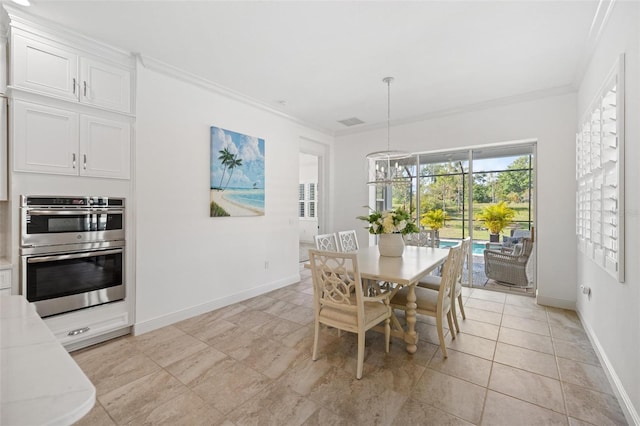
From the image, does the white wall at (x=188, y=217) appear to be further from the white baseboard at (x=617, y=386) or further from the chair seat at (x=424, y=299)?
the white baseboard at (x=617, y=386)

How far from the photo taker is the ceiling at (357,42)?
224cm

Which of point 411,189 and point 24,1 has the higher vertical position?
point 24,1

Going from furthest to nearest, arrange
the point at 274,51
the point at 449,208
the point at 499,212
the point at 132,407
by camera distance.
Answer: the point at 449,208
the point at 499,212
the point at 274,51
the point at 132,407

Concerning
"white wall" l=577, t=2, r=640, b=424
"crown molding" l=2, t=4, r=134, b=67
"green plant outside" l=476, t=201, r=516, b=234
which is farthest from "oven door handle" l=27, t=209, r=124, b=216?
"green plant outside" l=476, t=201, r=516, b=234

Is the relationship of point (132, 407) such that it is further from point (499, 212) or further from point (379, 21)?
point (499, 212)

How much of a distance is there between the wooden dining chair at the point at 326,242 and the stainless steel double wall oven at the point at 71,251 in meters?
1.94

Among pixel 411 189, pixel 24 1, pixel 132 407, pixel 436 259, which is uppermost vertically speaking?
pixel 24 1

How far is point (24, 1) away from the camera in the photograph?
214 centimetres

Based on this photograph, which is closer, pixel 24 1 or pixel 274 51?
pixel 24 1

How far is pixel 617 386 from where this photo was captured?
6.48 feet

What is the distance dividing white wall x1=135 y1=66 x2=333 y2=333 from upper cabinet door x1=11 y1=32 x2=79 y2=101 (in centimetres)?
54

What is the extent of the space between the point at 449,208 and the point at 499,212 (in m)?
0.71

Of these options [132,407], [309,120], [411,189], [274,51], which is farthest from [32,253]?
[411,189]

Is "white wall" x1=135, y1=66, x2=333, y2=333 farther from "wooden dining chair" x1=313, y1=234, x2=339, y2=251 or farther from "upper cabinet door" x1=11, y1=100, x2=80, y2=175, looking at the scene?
"wooden dining chair" x1=313, y1=234, x2=339, y2=251
